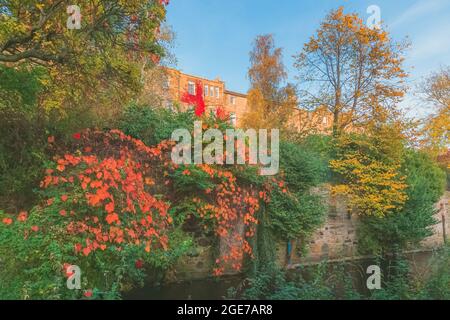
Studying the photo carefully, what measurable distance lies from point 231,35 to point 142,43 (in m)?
4.08

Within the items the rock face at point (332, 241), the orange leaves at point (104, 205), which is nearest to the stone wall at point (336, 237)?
A: the rock face at point (332, 241)

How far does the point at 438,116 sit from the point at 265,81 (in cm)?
1166

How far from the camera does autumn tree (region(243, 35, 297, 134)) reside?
24.3 metres

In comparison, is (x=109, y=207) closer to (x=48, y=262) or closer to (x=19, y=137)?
(x=48, y=262)

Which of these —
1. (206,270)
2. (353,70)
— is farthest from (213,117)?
(353,70)

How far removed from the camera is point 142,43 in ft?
24.9

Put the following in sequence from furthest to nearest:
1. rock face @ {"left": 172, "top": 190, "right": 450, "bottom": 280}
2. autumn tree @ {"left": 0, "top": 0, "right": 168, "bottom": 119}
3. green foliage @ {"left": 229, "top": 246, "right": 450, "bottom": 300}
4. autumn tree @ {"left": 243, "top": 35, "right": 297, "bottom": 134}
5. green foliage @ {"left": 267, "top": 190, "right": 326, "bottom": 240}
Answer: autumn tree @ {"left": 243, "top": 35, "right": 297, "bottom": 134} → rock face @ {"left": 172, "top": 190, "right": 450, "bottom": 280} → green foliage @ {"left": 267, "top": 190, "right": 326, "bottom": 240} → autumn tree @ {"left": 0, "top": 0, "right": 168, "bottom": 119} → green foliage @ {"left": 229, "top": 246, "right": 450, "bottom": 300}

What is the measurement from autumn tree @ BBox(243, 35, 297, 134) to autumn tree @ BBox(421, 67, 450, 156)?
851 centimetres

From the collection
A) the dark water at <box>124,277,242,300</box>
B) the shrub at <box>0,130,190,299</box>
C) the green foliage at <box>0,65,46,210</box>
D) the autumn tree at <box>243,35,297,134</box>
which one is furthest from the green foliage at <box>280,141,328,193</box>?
the autumn tree at <box>243,35,297,134</box>

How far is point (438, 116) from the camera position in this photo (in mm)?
21656

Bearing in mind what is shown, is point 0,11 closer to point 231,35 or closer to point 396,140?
point 231,35

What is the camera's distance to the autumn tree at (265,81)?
955 inches

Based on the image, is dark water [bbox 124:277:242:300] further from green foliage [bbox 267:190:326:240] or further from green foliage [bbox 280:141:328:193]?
green foliage [bbox 280:141:328:193]

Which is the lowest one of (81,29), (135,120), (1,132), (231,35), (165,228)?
(165,228)
